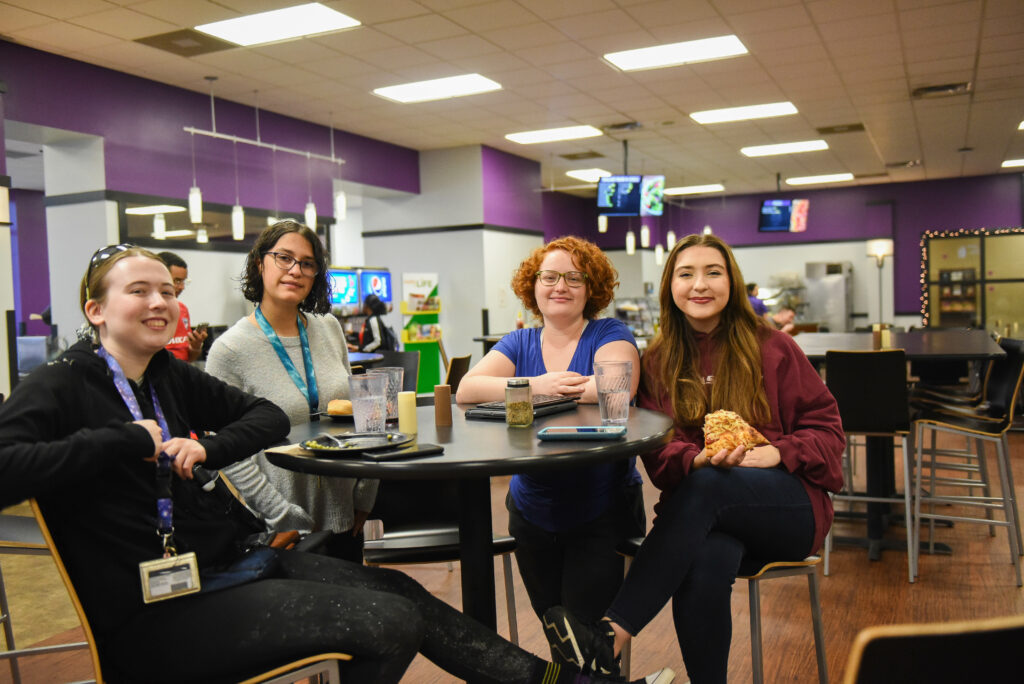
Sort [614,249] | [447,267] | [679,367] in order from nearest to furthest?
1. [679,367]
2. [447,267]
3. [614,249]

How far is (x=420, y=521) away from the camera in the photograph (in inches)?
93.0

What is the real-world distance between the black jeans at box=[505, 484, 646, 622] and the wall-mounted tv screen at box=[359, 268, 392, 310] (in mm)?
7195

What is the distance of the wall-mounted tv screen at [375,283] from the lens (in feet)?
30.4

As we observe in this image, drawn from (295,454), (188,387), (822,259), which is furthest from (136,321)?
(822,259)

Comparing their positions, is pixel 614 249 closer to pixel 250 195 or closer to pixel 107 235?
pixel 250 195

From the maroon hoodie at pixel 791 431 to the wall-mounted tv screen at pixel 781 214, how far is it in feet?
35.0

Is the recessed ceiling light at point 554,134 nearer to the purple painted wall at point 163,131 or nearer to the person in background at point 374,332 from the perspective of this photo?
the purple painted wall at point 163,131

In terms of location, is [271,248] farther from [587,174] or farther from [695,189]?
[695,189]

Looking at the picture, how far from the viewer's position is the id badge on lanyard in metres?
1.40

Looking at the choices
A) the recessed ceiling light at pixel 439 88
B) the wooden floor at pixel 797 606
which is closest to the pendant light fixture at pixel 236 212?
the recessed ceiling light at pixel 439 88

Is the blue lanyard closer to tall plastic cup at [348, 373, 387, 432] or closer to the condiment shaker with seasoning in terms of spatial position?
tall plastic cup at [348, 373, 387, 432]

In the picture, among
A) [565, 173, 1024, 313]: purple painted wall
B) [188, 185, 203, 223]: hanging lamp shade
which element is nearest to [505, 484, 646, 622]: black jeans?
[188, 185, 203, 223]: hanging lamp shade

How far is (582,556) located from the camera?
2.13 meters

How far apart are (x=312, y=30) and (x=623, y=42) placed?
2.30 meters
